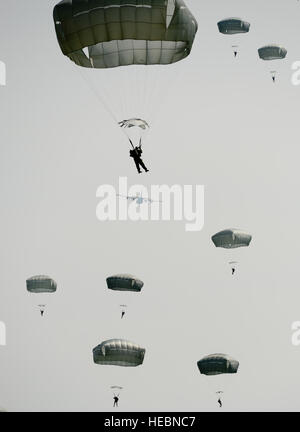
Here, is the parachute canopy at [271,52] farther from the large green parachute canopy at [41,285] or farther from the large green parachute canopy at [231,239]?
the large green parachute canopy at [41,285]

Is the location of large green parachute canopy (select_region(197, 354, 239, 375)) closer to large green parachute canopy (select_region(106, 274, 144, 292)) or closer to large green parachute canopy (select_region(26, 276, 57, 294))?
large green parachute canopy (select_region(106, 274, 144, 292))

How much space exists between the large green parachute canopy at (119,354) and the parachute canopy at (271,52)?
938 inches

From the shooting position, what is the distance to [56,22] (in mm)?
45062

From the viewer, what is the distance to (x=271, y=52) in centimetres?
7231

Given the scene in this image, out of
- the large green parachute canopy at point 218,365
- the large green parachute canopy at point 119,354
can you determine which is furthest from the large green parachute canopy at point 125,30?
the large green parachute canopy at point 218,365

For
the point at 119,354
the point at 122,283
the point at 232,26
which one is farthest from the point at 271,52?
the point at 119,354

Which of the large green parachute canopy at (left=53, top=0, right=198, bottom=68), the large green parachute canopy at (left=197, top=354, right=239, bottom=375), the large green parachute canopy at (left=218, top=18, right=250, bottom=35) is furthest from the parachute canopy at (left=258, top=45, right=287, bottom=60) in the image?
the large green parachute canopy at (left=53, top=0, right=198, bottom=68)

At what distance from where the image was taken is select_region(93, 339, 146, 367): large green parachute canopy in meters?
57.6

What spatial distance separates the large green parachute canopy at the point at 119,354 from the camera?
2267 inches

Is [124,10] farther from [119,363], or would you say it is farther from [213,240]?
[213,240]

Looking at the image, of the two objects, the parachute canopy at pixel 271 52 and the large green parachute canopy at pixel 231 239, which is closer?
the large green parachute canopy at pixel 231 239
